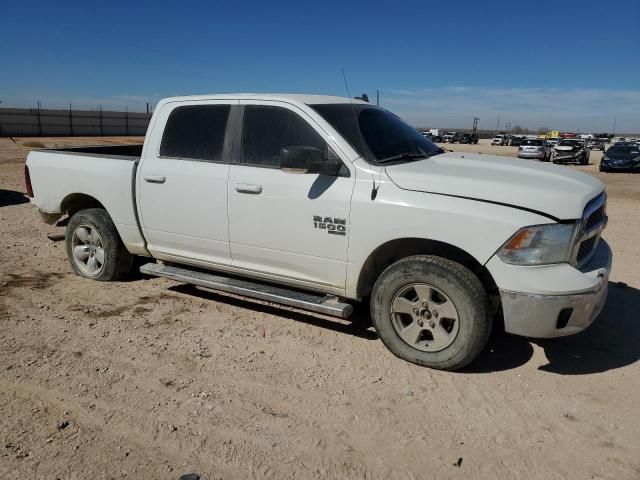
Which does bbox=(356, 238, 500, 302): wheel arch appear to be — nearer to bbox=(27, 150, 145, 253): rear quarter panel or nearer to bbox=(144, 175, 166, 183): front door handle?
bbox=(144, 175, 166, 183): front door handle

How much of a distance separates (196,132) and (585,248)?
3379 mm

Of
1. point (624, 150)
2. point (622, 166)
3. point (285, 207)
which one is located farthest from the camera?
point (624, 150)

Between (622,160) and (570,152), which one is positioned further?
(570,152)

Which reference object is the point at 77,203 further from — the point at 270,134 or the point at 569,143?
the point at 569,143

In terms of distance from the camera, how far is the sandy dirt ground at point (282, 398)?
2973mm

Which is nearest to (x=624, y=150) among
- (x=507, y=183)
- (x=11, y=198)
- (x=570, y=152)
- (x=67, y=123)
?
(x=570, y=152)

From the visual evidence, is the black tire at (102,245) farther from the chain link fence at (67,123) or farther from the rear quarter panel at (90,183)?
the chain link fence at (67,123)

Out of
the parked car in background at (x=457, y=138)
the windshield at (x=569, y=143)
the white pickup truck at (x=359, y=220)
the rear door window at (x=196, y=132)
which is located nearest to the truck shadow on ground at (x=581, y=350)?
the white pickup truck at (x=359, y=220)

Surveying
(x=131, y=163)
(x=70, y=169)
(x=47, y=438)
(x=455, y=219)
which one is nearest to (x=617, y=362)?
(x=455, y=219)

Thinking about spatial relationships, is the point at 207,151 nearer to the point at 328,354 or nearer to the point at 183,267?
the point at 183,267

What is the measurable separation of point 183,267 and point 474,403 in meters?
3.29

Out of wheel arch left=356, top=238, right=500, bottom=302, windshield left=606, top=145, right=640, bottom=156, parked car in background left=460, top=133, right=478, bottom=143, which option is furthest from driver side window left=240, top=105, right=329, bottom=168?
parked car in background left=460, top=133, right=478, bottom=143

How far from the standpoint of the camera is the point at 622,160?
85.1 ft

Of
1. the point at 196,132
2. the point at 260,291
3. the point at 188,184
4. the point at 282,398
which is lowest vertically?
the point at 282,398
